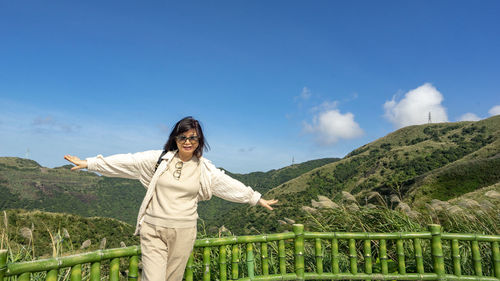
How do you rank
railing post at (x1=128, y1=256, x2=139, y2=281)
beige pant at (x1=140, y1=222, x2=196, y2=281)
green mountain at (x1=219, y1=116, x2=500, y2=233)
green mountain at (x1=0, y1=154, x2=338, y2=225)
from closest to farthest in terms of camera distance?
beige pant at (x1=140, y1=222, x2=196, y2=281), railing post at (x1=128, y1=256, x2=139, y2=281), green mountain at (x1=219, y1=116, x2=500, y2=233), green mountain at (x1=0, y1=154, x2=338, y2=225)

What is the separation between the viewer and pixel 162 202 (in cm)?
252

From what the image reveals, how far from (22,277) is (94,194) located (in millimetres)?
114261

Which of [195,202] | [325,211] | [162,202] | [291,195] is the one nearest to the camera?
[162,202]

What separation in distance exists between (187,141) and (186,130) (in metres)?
0.09

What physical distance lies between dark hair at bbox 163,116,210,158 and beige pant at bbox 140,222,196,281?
0.64 metres


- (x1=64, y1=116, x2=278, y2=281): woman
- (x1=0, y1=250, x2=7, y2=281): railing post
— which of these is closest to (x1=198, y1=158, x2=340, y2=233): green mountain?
(x1=64, y1=116, x2=278, y2=281): woman

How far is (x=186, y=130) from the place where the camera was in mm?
2658

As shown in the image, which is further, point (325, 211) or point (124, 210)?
point (124, 210)

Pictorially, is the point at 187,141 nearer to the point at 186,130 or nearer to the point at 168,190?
the point at 186,130

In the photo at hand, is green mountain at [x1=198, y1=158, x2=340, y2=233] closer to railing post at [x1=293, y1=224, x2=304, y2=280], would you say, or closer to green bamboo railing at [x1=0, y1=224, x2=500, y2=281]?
green bamboo railing at [x1=0, y1=224, x2=500, y2=281]

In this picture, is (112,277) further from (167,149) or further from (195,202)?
(167,149)

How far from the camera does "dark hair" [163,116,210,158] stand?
2.67 meters

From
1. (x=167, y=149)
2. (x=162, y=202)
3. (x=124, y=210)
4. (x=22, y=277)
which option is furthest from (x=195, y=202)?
(x=124, y=210)

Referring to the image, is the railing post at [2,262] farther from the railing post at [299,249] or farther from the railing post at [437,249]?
the railing post at [437,249]
